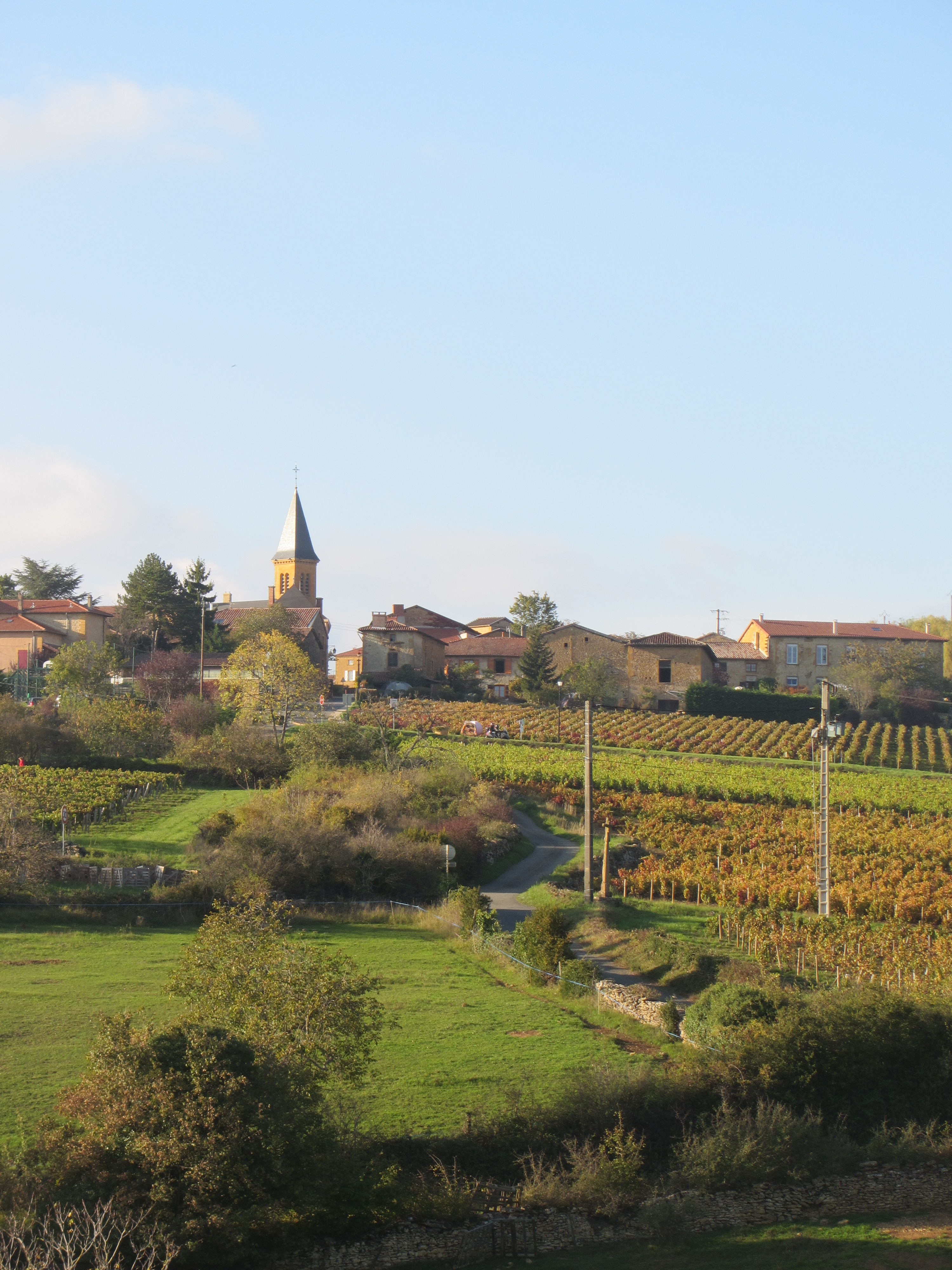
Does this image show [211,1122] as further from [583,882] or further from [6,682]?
[6,682]

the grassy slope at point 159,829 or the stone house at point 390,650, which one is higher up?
the stone house at point 390,650

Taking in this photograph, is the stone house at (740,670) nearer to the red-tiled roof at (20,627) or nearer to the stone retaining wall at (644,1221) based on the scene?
the red-tiled roof at (20,627)

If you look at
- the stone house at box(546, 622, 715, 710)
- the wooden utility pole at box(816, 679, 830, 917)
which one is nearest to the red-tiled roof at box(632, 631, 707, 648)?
the stone house at box(546, 622, 715, 710)

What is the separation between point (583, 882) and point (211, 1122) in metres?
25.5

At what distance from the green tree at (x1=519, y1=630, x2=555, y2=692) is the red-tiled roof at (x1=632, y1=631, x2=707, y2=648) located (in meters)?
6.83

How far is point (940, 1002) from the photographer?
1919cm

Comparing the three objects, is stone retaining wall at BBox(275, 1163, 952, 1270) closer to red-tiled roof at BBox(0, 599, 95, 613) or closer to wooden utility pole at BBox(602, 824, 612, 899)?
wooden utility pole at BBox(602, 824, 612, 899)

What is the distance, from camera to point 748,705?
75.5 metres

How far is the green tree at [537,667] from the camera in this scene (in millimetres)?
79312

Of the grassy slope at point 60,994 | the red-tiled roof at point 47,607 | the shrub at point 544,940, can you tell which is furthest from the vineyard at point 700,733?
the grassy slope at point 60,994

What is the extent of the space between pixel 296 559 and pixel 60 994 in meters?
92.6

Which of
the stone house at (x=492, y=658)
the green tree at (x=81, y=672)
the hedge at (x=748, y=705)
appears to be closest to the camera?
the green tree at (x=81, y=672)

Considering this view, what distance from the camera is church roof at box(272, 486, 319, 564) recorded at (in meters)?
113

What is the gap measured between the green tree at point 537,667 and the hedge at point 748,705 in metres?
10.2
